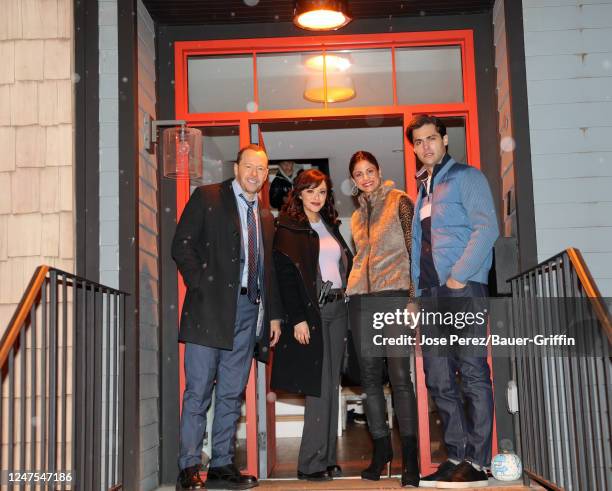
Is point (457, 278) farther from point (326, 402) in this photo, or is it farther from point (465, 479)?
point (326, 402)

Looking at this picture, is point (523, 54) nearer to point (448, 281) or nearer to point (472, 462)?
point (448, 281)

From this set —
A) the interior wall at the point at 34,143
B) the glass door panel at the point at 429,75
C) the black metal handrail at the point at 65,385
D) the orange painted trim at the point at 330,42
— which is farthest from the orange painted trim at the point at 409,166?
the interior wall at the point at 34,143

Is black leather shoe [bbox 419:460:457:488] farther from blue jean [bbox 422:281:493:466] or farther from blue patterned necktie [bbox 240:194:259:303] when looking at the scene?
blue patterned necktie [bbox 240:194:259:303]

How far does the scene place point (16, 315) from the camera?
8.82ft

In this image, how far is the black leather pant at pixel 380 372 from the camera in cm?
371

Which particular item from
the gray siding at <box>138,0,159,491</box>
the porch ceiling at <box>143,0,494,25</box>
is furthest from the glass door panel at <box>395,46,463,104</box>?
the gray siding at <box>138,0,159,491</box>

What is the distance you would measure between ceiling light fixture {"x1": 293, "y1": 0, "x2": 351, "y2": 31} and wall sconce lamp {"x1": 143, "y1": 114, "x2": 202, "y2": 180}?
2.80ft

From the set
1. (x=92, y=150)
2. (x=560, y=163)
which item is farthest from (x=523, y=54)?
(x=92, y=150)

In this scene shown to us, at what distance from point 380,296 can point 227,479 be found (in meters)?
1.15

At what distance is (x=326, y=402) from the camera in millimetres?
3941

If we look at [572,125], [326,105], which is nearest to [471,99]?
[572,125]

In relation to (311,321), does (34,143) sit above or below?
above

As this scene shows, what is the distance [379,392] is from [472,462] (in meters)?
0.57

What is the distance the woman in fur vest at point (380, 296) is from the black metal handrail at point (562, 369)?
0.53 metres
